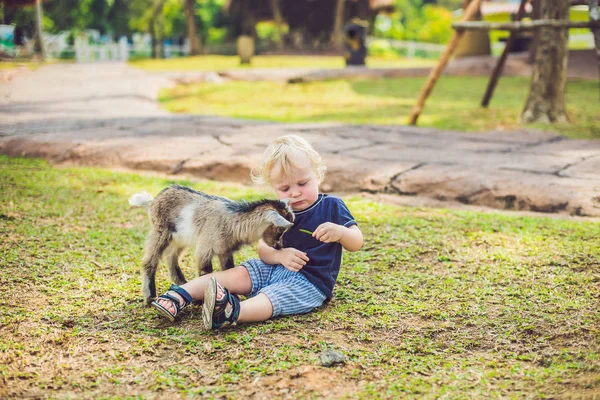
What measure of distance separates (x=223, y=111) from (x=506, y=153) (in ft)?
17.2

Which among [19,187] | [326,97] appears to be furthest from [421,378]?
[326,97]

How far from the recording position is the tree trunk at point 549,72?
7352mm

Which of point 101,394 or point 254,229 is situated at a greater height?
point 254,229

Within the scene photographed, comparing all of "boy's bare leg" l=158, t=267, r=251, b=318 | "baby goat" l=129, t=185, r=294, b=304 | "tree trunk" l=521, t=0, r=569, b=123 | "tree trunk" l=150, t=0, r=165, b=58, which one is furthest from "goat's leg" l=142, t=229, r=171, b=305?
"tree trunk" l=150, t=0, r=165, b=58

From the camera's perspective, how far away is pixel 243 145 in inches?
241

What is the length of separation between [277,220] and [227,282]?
48 cm

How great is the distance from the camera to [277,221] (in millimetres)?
2754

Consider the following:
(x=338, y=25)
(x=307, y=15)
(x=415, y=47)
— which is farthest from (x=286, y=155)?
(x=415, y=47)

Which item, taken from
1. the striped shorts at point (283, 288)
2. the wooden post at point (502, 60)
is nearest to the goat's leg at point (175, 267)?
the striped shorts at point (283, 288)

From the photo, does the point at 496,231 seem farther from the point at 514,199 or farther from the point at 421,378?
the point at 421,378

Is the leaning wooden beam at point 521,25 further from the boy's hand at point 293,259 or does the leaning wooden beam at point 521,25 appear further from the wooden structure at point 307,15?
the wooden structure at point 307,15

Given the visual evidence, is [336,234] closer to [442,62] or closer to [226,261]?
[226,261]

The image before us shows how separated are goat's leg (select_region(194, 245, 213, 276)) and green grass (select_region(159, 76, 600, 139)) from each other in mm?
5368

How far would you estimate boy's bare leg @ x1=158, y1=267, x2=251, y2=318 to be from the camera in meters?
2.89
